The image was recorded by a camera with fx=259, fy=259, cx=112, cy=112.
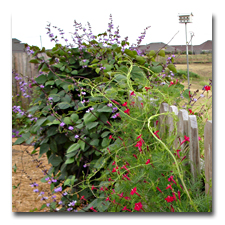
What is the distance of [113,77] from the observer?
1710 millimetres

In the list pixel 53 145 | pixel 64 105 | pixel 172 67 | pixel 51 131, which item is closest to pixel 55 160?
pixel 53 145

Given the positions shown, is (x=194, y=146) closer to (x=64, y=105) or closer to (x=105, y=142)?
(x=105, y=142)

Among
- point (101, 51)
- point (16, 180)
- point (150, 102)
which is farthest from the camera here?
point (16, 180)

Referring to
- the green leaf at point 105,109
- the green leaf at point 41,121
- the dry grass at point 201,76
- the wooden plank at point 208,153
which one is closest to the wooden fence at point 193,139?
the wooden plank at point 208,153

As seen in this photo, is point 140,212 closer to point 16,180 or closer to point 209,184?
point 209,184

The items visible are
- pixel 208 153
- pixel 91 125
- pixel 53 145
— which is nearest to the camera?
pixel 208 153

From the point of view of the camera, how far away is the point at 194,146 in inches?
40.7

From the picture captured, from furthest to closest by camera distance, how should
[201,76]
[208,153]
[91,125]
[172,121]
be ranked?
[91,125]
[201,76]
[172,121]
[208,153]

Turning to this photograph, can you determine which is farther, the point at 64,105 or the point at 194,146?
the point at 64,105

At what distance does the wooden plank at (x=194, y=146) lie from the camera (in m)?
1.02

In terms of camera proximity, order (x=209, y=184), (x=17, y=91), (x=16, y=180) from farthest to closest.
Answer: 1. (x=17, y=91)
2. (x=16, y=180)
3. (x=209, y=184)

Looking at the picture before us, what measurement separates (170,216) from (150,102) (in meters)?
0.57

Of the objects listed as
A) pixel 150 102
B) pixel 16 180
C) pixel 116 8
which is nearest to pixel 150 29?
pixel 116 8

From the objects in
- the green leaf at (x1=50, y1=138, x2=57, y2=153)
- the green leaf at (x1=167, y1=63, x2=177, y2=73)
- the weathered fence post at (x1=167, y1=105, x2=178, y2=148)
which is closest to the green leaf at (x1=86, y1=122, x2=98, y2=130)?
the green leaf at (x1=50, y1=138, x2=57, y2=153)
